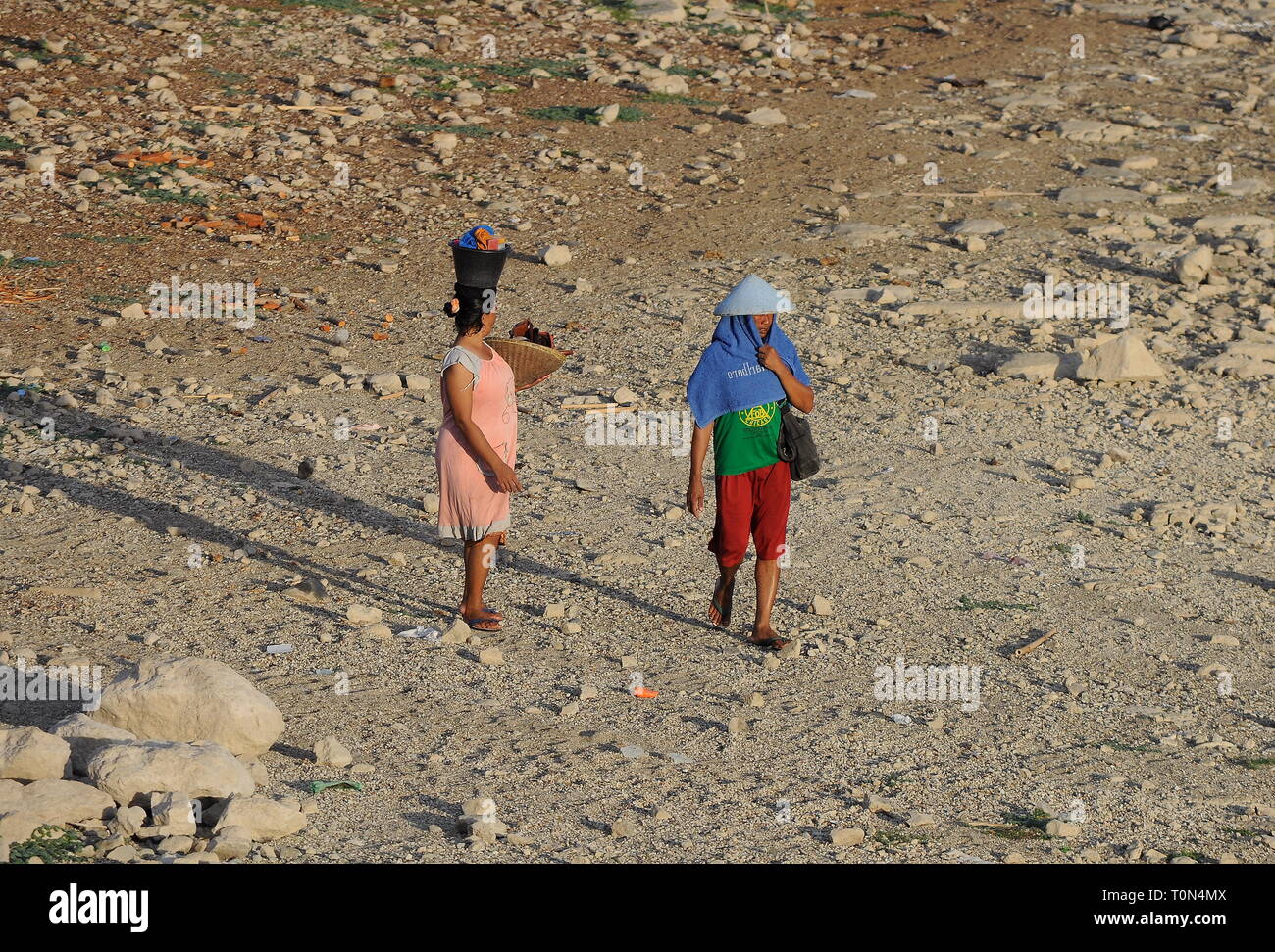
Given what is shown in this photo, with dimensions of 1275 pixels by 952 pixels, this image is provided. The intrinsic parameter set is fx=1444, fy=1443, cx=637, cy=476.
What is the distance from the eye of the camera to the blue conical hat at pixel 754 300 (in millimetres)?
5879

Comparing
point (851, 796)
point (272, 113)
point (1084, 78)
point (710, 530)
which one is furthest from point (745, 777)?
point (1084, 78)

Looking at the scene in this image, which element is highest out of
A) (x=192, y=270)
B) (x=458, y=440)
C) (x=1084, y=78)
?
(x=1084, y=78)

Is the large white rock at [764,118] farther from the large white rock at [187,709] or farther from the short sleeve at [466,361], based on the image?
the large white rock at [187,709]

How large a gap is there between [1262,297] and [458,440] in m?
6.85

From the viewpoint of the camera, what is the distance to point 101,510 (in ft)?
24.0

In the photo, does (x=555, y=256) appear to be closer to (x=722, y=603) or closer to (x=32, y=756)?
(x=722, y=603)

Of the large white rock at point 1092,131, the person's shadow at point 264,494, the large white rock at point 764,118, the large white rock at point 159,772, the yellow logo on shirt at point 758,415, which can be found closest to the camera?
the large white rock at point 159,772

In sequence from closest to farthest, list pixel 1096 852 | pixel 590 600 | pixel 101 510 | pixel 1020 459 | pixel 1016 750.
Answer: pixel 1096 852, pixel 1016 750, pixel 590 600, pixel 101 510, pixel 1020 459

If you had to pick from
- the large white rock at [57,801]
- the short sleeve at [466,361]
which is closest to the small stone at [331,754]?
the large white rock at [57,801]

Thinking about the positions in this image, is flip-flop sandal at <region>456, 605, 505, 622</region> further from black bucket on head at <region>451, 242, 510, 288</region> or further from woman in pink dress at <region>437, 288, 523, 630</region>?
black bucket on head at <region>451, 242, 510, 288</region>

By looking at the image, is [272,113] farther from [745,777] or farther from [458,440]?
[745,777]

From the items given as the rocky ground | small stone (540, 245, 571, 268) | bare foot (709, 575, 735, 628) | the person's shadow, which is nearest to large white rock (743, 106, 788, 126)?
the rocky ground

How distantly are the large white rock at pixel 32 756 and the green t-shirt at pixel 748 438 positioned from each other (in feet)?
9.23

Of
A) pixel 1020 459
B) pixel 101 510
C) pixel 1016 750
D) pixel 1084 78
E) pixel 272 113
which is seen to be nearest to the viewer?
pixel 1016 750
